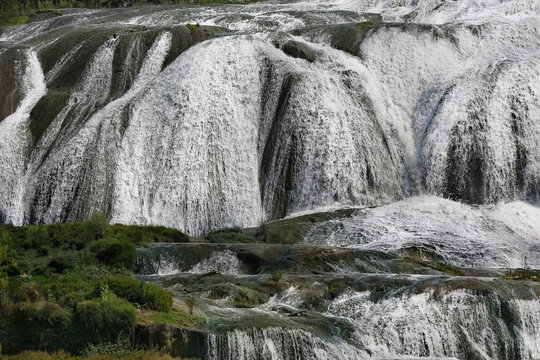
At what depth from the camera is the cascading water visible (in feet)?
64.9

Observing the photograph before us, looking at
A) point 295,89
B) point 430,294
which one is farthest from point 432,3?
point 430,294

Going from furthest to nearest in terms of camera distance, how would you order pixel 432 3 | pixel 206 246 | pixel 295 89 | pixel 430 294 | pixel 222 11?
1. pixel 222 11
2. pixel 432 3
3. pixel 295 89
4. pixel 206 246
5. pixel 430 294

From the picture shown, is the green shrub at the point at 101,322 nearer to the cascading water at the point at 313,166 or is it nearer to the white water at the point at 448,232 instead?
the cascading water at the point at 313,166

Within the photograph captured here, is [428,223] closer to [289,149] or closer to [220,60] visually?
[289,149]

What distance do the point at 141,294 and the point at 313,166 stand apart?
734 inches

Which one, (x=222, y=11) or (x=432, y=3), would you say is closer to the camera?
(x=432, y=3)

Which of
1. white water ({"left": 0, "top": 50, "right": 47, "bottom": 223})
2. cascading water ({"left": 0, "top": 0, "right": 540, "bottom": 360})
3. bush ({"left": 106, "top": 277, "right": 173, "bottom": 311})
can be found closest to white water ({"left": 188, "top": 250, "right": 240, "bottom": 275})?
cascading water ({"left": 0, "top": 0, "right": 540, "bottom": 360})

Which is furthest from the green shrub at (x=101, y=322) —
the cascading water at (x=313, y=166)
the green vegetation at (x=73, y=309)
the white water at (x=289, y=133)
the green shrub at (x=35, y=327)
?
the white water at (x=289, y=133)

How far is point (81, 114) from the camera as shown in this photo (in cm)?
4109

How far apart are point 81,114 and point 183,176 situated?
29.7 ft

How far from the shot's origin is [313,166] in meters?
35.9

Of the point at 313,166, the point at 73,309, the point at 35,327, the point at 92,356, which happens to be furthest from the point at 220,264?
the point at 313,166

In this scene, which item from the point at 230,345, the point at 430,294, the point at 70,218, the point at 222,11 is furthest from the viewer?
the point at 222,11

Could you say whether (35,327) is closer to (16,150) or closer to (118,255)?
(118,255)
